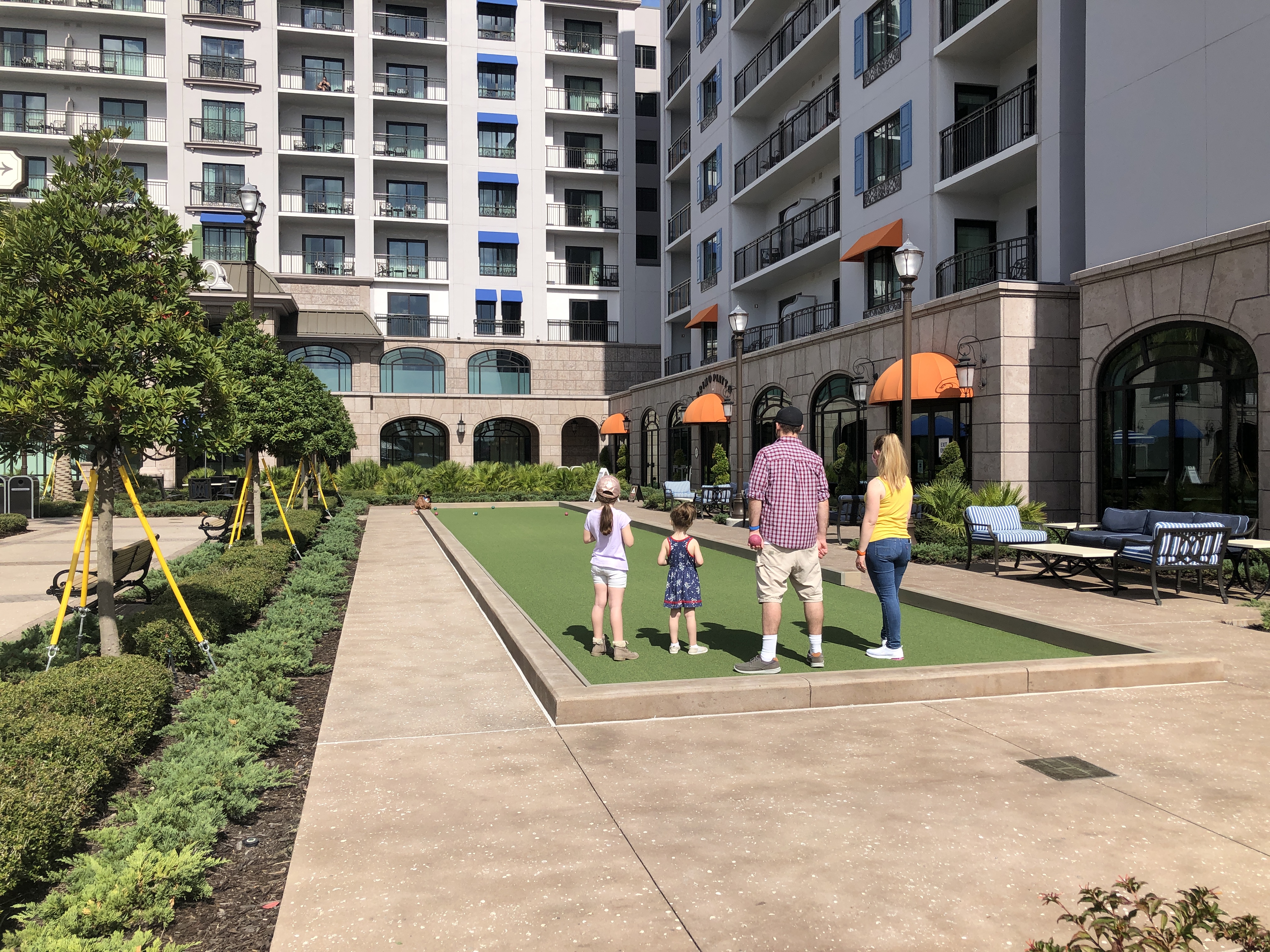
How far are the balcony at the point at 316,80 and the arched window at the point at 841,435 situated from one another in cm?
3090

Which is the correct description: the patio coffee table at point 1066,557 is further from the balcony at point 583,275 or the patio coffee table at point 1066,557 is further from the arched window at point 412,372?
the balcony at point 583,275

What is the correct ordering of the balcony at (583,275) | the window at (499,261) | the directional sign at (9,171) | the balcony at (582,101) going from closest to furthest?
the directional sign at (9,171), the window at (499,261), the balcony at (582,101), the balcony at (583,275)

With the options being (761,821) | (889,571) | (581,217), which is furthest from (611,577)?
(581,217)

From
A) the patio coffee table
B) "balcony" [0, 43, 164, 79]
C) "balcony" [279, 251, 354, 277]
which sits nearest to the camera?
the patio coffee table

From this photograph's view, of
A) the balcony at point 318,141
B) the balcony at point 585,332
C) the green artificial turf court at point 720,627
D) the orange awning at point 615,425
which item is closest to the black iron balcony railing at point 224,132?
the balcony at point 318,141

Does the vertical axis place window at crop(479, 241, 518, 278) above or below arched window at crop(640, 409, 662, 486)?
above

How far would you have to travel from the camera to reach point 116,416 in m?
7.02

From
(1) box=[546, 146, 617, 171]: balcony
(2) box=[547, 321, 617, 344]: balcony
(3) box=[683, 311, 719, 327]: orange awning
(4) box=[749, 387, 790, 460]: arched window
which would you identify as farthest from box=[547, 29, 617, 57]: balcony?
(4) box=[749, 387, 790, 460]: arched window

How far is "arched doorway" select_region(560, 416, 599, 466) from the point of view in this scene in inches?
1972

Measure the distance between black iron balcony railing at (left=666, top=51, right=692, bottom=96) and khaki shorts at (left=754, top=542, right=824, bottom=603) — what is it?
34512 mm

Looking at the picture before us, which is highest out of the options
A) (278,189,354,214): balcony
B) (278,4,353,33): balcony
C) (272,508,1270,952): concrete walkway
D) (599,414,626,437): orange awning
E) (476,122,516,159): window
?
(278,4,353,33): balcony

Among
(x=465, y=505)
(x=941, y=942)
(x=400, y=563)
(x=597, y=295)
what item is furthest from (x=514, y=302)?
(x=941, y=942)

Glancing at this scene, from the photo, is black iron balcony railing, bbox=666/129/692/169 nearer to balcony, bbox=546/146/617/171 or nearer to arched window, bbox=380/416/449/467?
balcony, bbox=546/146/617/171

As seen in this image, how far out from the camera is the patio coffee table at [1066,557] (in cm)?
1175
